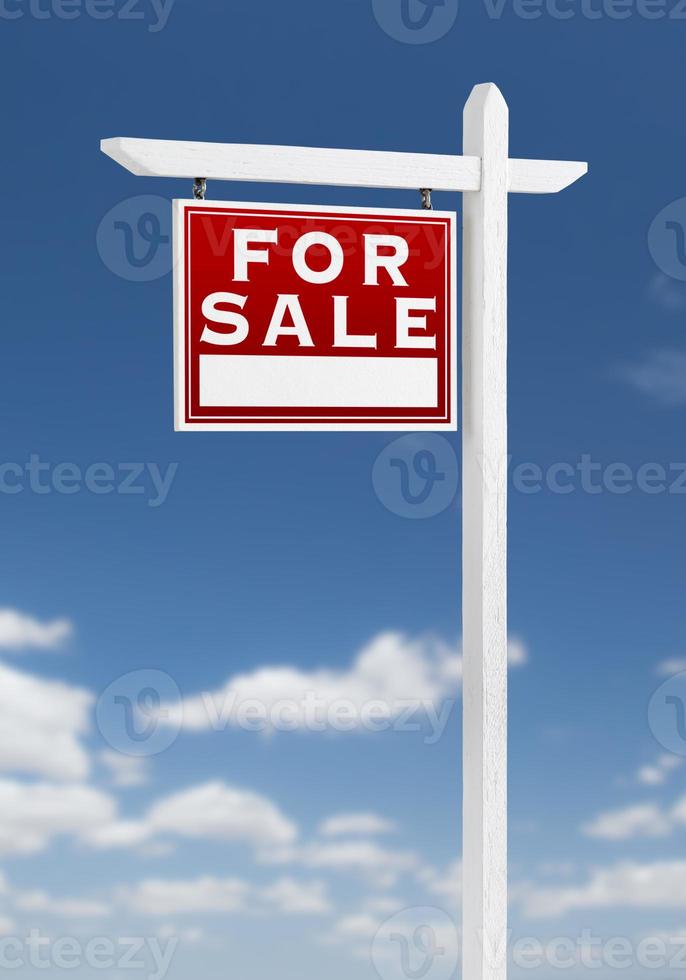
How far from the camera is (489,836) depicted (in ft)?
7.42

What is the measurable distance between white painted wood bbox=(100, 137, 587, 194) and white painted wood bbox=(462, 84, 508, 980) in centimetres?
5

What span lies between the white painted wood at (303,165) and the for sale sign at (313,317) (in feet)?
0.23

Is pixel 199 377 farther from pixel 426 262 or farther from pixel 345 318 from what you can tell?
pixel 426 262

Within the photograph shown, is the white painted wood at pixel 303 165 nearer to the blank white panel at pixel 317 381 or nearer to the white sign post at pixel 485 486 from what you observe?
the white sign post at pixel 485 486

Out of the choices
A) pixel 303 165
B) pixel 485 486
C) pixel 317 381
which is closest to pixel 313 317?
pixel 317 381

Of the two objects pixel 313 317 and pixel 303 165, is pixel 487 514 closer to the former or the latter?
pixel 313 317

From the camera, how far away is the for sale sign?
84.0 inches

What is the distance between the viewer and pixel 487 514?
226cm

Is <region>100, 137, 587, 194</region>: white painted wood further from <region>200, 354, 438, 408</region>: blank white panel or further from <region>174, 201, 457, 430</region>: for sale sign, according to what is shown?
<region>200, 354, 438, 408</region>: blank white panel

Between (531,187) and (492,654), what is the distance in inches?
35.0

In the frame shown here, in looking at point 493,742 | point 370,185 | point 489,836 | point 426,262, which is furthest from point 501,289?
point 489,836

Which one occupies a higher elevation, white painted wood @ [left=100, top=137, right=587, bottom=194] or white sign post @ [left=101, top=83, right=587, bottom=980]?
white painted wood @ [left=100, top=137, right=587, bottom=194]

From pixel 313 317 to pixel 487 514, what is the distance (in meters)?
0.48

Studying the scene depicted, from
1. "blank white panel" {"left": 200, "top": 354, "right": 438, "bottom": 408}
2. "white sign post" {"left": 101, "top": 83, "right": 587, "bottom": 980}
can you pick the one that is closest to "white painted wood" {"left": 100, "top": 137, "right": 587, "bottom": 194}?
"white sign post" {"left": 101, "top": 83, "right": 587, "bottom": 980}
